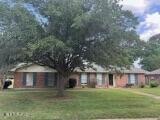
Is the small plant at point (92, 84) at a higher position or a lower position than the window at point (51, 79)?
lower

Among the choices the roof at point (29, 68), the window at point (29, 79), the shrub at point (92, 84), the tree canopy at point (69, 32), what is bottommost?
the shrub at point (92, 84)

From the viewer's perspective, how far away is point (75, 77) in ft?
151

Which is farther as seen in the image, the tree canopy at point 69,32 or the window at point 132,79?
the window at point 132,79

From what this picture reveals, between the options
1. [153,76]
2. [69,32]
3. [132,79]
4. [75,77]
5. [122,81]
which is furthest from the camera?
[153,76]

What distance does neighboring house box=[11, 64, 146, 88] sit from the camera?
43812mm

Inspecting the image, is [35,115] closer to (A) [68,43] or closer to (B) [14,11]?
(A) [68,43]

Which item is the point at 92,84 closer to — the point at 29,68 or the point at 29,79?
A: the point at 29,79

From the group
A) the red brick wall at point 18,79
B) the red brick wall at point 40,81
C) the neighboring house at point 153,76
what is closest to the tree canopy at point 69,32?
the red brick wall at point 18,79

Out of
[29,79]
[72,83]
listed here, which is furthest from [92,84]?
[29,79]

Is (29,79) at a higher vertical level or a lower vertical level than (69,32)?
lower

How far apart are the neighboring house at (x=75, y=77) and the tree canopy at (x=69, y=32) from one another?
51.4 ft

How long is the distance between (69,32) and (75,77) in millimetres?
21260

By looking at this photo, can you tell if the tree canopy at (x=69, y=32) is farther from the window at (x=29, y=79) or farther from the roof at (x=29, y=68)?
the window at (x=29, y=79)

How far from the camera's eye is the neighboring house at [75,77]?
43.8 metres
